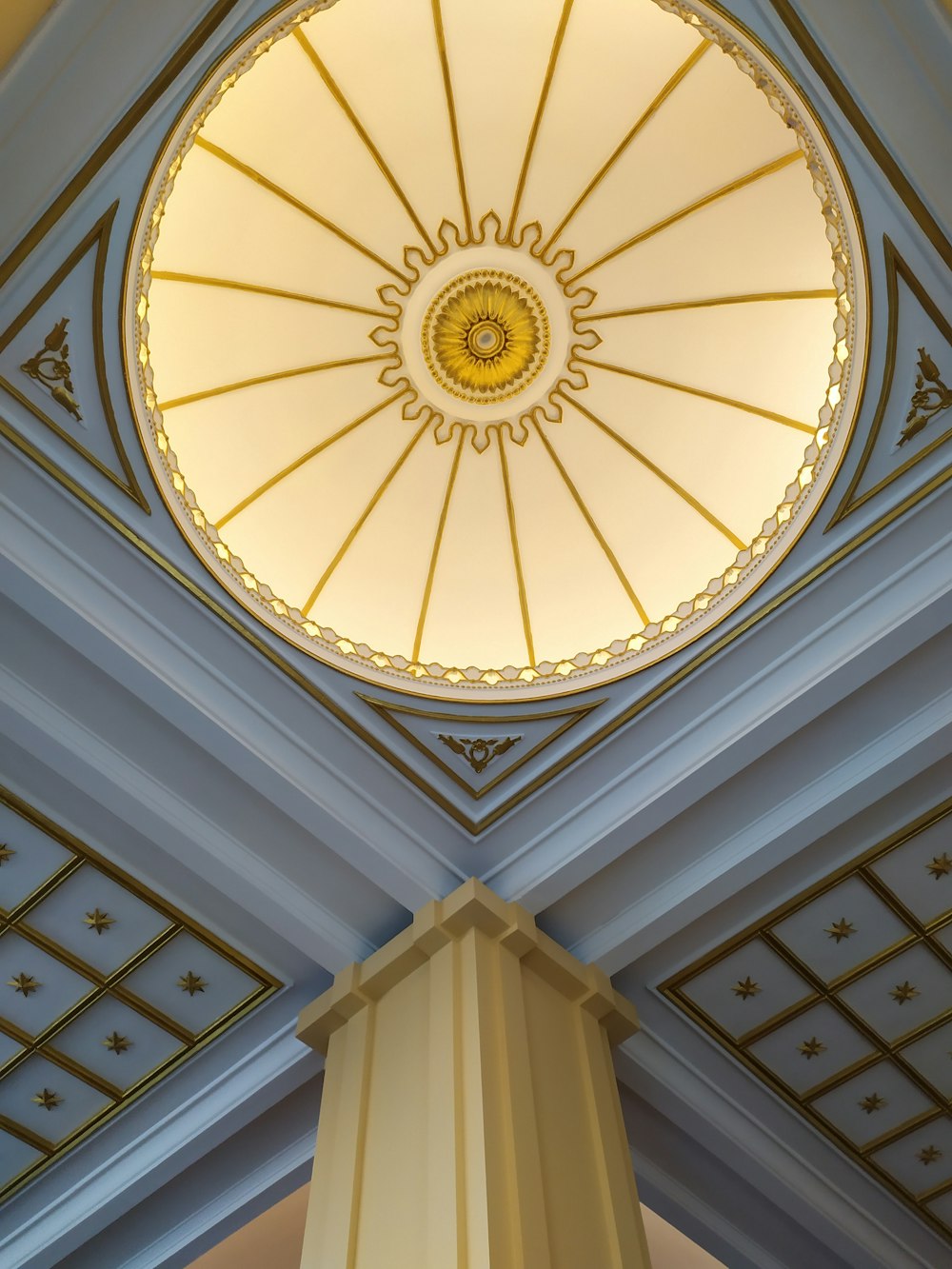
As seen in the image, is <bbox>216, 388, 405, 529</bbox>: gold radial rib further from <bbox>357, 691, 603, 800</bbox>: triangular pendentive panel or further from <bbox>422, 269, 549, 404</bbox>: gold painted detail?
<bbox>357, 691, 603, 800</bbox>: triangular pendentive panel

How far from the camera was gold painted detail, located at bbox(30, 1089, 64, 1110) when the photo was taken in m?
6.43

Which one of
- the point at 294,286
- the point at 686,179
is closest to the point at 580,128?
the point at 686,179

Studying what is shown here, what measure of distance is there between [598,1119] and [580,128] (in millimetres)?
4969

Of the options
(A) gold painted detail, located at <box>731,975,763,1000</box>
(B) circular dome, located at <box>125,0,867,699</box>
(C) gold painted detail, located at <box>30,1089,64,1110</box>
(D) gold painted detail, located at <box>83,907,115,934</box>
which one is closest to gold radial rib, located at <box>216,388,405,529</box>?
(B) circular dome, located at <box>125,0,867,699</box>

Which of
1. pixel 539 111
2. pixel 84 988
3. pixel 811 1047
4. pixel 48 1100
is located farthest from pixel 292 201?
pixel 811 1047

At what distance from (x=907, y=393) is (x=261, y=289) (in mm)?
3399

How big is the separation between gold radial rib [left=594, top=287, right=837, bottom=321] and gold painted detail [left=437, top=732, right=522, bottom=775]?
245 cm

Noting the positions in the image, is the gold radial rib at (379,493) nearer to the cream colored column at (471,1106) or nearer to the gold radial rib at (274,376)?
the gold radial rib at (274,376)

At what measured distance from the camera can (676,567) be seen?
20.8 ft

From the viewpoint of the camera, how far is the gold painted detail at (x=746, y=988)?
632 centimetres

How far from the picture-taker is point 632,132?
5980 mm

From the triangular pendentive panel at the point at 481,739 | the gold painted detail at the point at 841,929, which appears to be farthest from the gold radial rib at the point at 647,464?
the gold painted detail at the point at 841,929

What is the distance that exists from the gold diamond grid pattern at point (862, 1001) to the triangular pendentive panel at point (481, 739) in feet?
5.01

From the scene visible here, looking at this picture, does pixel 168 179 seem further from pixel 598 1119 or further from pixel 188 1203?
pixel 188 1203
